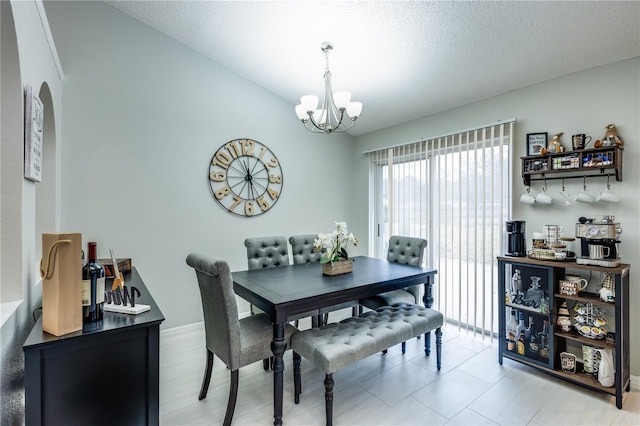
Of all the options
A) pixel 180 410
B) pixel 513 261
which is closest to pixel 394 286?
pixel 513 261

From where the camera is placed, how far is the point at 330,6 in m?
2.31

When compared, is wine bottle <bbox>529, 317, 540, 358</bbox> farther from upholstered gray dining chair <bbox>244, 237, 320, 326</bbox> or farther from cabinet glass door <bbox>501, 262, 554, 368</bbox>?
upholstered gray dining chair <bbox>244, 237, 320, 326</bbox>

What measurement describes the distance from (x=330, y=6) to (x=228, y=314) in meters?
2.33

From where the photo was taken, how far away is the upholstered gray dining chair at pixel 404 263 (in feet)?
9.68

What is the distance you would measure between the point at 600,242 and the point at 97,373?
10.1 feet

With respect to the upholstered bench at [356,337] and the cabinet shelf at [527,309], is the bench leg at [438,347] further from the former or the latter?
the cabinet shelf at [527,309]

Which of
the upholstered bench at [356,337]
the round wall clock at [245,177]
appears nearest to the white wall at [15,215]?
the upholstered bench at [356,337]

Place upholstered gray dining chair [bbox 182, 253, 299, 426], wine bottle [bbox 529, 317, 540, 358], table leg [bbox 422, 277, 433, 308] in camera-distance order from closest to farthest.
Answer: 1. upholstered gray dining chair [bbox 182, 253, 299, 426]
2. wine bottle [bbox 529, 317, 540, 358]
3. table leg [bbox 422, 277, 433, 308]

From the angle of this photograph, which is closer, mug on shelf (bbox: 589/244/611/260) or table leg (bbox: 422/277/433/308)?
mug on shelf (bbox: 589/244/611/260)

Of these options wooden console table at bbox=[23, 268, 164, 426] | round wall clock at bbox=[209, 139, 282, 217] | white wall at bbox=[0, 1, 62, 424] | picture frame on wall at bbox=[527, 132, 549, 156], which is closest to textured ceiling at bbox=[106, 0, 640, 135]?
picture frame on wall at bbox=[527, 132, 549, 156]

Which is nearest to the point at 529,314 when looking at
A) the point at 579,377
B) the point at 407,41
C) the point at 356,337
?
the point at 579,377

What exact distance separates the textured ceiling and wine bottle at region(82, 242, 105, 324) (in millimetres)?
A: 2293

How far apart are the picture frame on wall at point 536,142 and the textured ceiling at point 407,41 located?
19.5 inches

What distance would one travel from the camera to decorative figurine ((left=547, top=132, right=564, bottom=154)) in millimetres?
2500
